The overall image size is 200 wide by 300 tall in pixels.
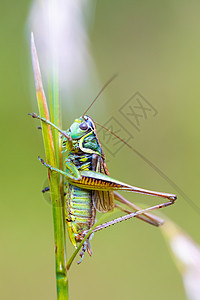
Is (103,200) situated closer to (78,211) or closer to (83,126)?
(78,211)

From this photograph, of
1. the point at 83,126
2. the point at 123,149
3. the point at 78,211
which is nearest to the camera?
the point at 78,211

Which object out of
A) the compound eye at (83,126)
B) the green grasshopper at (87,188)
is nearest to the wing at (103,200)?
the green grasshopper at (87,188)

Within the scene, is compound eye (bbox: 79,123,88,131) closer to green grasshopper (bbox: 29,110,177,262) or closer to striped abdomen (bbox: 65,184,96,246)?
green grasshopper (bbox: 29,110,177,262)

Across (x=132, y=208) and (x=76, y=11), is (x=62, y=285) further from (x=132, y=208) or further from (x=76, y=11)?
(x=76, y=11)

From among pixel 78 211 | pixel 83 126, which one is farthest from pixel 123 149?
pixel 78 211

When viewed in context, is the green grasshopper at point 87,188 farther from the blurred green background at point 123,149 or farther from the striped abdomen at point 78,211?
the blurred green background at point 123,149

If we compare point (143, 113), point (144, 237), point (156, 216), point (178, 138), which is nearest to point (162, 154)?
point (178, 138)

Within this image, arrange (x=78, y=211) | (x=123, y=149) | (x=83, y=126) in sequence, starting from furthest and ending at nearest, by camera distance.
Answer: (x=123, y=149)
(x=83, y=126)
(x=78, y=211)
